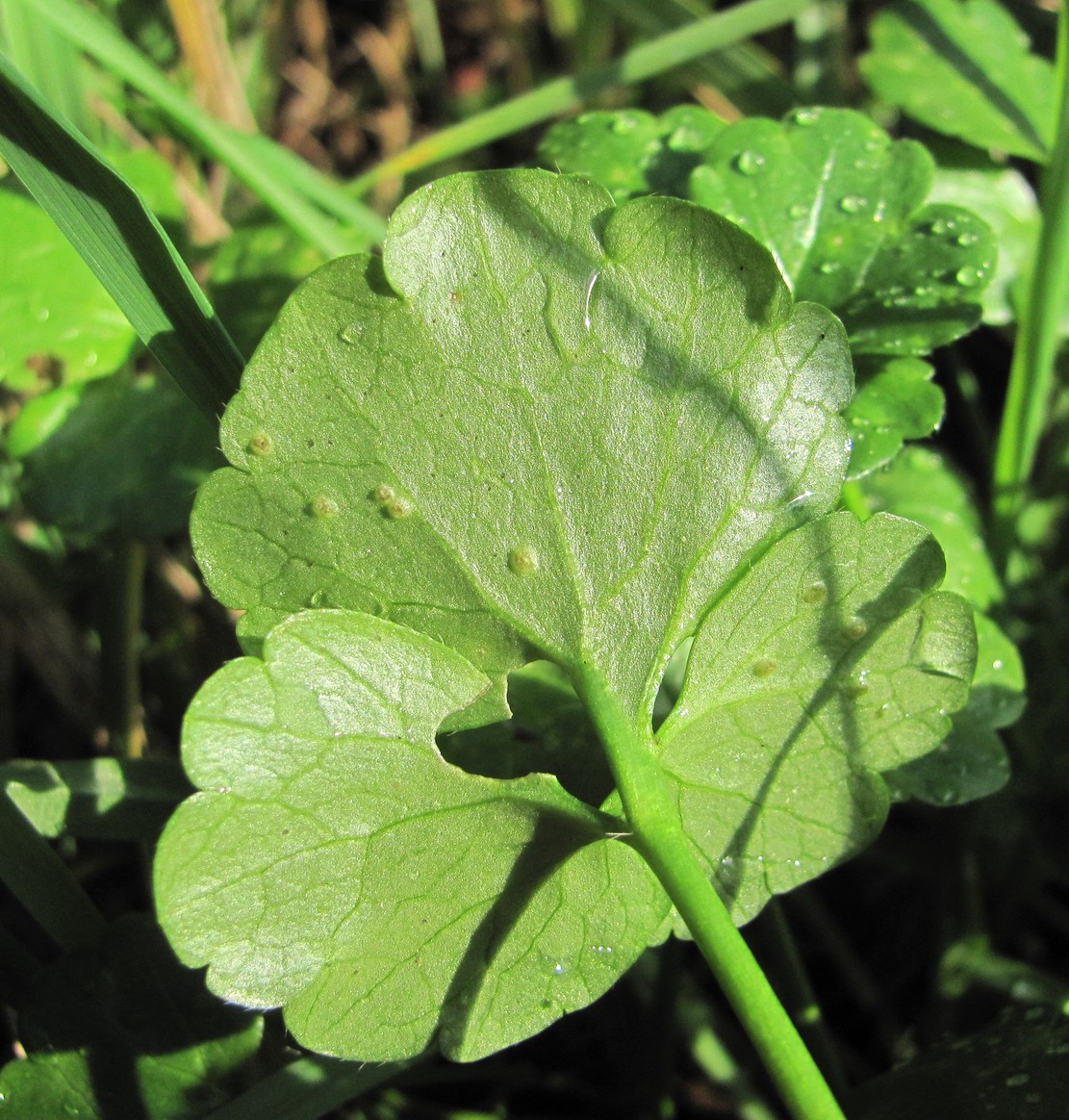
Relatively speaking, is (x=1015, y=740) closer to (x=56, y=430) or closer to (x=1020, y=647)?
(x=1020, y=647)

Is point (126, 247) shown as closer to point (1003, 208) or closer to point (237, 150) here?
point (237, 150)

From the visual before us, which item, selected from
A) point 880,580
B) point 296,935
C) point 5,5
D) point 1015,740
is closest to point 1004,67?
point 1015,740

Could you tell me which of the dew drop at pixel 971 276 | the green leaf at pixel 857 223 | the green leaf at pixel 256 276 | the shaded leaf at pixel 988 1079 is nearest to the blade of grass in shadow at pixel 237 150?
the green leaf at pixel 256 276

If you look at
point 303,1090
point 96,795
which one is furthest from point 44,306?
point 303,1090

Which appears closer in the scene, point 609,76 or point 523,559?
point 523,559

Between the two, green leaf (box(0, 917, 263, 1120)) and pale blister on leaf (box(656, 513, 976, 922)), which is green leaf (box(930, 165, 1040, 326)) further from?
green leaf (box(0, 917, 263, 1120))

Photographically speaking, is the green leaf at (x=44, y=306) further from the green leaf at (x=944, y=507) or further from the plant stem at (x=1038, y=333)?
the plant stem at (x=1038, y=333)
